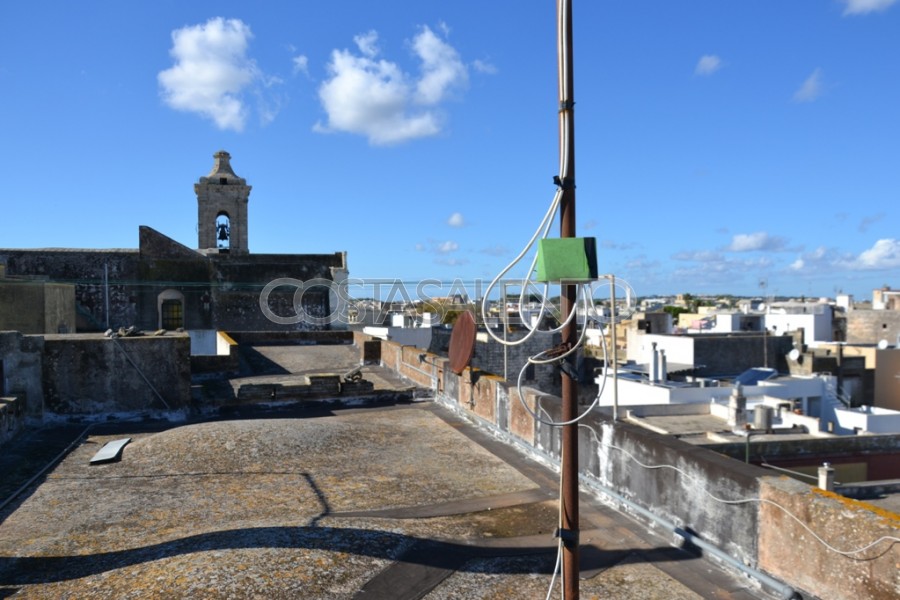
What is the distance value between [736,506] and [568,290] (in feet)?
7.74

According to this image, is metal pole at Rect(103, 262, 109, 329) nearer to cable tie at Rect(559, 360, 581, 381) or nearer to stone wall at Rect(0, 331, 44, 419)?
stone wall at Rect(0, 331, 44, 419)

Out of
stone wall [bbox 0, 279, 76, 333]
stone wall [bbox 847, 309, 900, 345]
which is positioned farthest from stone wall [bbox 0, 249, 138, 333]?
stone wall [bbox 847, 309, 900, 345]

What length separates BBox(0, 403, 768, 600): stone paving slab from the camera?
4332 mm

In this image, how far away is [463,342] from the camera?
9.82 meters

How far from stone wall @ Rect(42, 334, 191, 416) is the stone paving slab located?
224cm

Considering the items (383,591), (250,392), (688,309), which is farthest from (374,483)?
(688,309)

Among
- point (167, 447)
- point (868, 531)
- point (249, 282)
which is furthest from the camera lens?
point (249, 282)

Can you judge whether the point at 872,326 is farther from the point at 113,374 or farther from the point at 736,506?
the point at 736,506

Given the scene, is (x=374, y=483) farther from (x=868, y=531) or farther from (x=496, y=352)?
(x=496, y=352)

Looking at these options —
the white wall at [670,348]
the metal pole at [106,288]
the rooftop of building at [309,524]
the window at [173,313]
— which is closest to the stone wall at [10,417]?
the rooftop of building at [309,524]

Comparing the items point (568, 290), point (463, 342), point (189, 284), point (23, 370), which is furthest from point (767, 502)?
point (189, 284)

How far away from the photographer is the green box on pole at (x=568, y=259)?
3123 mm

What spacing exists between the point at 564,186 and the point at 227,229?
27.4 metres

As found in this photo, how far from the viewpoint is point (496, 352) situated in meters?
29.8
